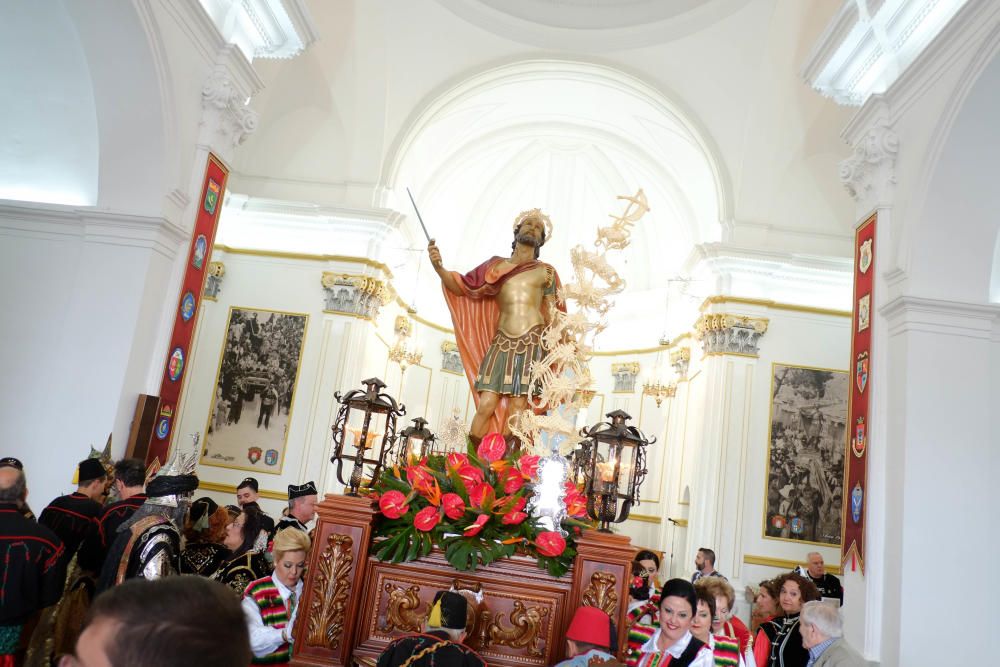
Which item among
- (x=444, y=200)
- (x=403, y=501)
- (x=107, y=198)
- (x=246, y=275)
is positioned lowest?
(x=403, y=501)

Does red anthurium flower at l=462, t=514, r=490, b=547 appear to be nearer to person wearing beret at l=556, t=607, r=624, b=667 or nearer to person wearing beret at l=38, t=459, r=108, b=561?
person wearing beret at l=556, t=607, r=624, b=667

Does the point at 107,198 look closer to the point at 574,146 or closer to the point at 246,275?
the point at 246,275

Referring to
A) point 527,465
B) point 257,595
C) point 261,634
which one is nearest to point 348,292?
point 527,465

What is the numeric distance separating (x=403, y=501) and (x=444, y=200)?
47.7 feet

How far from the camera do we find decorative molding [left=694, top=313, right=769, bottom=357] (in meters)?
14.3

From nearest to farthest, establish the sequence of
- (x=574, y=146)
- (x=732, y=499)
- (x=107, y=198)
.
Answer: (x=107, y=198) → (x=732, y=499) → (x=574, y=146)

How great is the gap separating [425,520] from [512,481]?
0.67 metres

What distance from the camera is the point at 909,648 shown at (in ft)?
21.6

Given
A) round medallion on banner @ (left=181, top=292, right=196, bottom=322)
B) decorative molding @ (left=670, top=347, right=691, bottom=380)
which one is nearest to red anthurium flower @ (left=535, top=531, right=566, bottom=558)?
round medallion on banner @ (left=181, top=292, right=196, bottom=322)

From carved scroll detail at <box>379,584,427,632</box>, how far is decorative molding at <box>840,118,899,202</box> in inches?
227

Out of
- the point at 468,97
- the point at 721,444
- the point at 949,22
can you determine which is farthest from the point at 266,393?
the point at 949,22

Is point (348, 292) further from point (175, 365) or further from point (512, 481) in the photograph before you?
point (512, 481)

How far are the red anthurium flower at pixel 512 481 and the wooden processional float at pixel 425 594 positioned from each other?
1.51 feet

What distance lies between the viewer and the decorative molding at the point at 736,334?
563 inches
